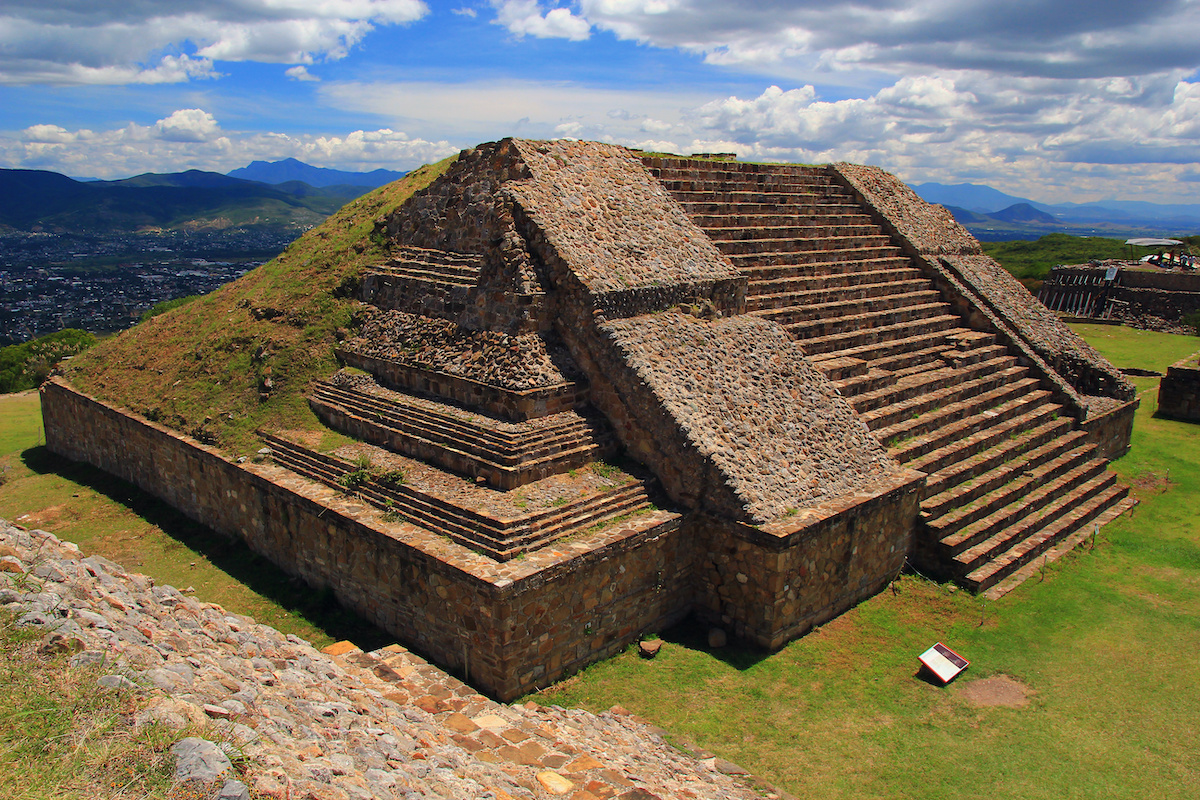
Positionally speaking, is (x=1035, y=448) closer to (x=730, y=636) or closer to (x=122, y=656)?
(x=730, y=636)

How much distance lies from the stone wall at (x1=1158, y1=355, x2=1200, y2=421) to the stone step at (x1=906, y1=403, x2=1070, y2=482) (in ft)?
19.1

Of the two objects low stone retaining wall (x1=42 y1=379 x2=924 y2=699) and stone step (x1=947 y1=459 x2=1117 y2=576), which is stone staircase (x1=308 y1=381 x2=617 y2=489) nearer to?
low stone retaining wall (x1=42 y1=379 x2=924 y2=699)

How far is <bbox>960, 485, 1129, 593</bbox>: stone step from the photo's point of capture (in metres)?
9.56

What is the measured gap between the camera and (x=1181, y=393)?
55.4ft

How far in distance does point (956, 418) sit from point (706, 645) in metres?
6.27

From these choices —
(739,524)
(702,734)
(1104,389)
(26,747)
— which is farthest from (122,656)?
(1104,389)

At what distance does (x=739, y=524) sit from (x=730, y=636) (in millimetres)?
1343

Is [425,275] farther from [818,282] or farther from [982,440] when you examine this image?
[982,440]

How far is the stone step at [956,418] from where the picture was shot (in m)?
10.5

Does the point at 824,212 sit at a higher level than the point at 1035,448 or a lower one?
higher

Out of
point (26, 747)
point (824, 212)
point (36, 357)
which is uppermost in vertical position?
point (824, 212)

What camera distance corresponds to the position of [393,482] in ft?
27.7

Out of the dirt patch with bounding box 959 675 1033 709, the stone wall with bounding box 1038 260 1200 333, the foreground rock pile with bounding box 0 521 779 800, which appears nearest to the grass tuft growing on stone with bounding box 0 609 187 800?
the foreground rock pile with bounding box 0 521 779 800

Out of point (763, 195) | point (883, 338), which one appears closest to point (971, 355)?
point (883, 338)
